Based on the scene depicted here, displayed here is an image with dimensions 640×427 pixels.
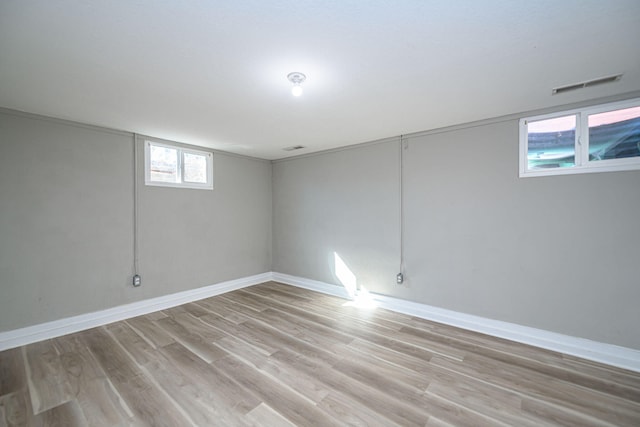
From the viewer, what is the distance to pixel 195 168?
414cm

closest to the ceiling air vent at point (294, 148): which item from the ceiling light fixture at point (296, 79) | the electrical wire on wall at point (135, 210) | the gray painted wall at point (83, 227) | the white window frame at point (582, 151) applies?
the gray painted wall at point (83, 227)

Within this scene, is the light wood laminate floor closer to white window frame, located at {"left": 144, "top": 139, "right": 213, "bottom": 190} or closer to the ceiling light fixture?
white window frame, located at {"left": 144, "top": 139, "right": 213, "bottom": 190}

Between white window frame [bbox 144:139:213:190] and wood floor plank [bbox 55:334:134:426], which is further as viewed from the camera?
white window frame [bbox 144:139:213:190]

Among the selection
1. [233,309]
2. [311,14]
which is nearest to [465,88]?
[311,14]

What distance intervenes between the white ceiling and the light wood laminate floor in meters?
2.45

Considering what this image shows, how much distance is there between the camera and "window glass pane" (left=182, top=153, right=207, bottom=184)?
4.02 meters

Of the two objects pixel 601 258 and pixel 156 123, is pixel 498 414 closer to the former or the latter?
pixel 601 258

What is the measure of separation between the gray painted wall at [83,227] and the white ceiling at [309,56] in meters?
0.41

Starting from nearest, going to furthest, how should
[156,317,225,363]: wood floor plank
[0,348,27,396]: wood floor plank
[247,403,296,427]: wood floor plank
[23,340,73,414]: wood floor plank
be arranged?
[247,403,296,427]: wood floor plank < [23,340,73,414]: wood floor plank < [0,348,27,396]: wood floor plank < [156,317,225,363]: wood floor plank

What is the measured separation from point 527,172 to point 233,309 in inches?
158

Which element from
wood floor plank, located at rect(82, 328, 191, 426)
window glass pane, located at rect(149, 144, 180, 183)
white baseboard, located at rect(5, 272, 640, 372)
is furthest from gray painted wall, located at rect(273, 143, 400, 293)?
wood floor plank, located at rect(82, 328, 191, 426)

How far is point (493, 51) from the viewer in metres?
1.69

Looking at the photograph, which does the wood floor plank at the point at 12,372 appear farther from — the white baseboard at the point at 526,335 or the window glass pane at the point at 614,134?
the window glass pane at the point at 614,134

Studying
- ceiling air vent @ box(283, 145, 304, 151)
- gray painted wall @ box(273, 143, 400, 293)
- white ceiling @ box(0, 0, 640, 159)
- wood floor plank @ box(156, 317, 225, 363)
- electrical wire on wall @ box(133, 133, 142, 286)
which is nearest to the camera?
white ceiling @ box(0, 0, 640, 159)
